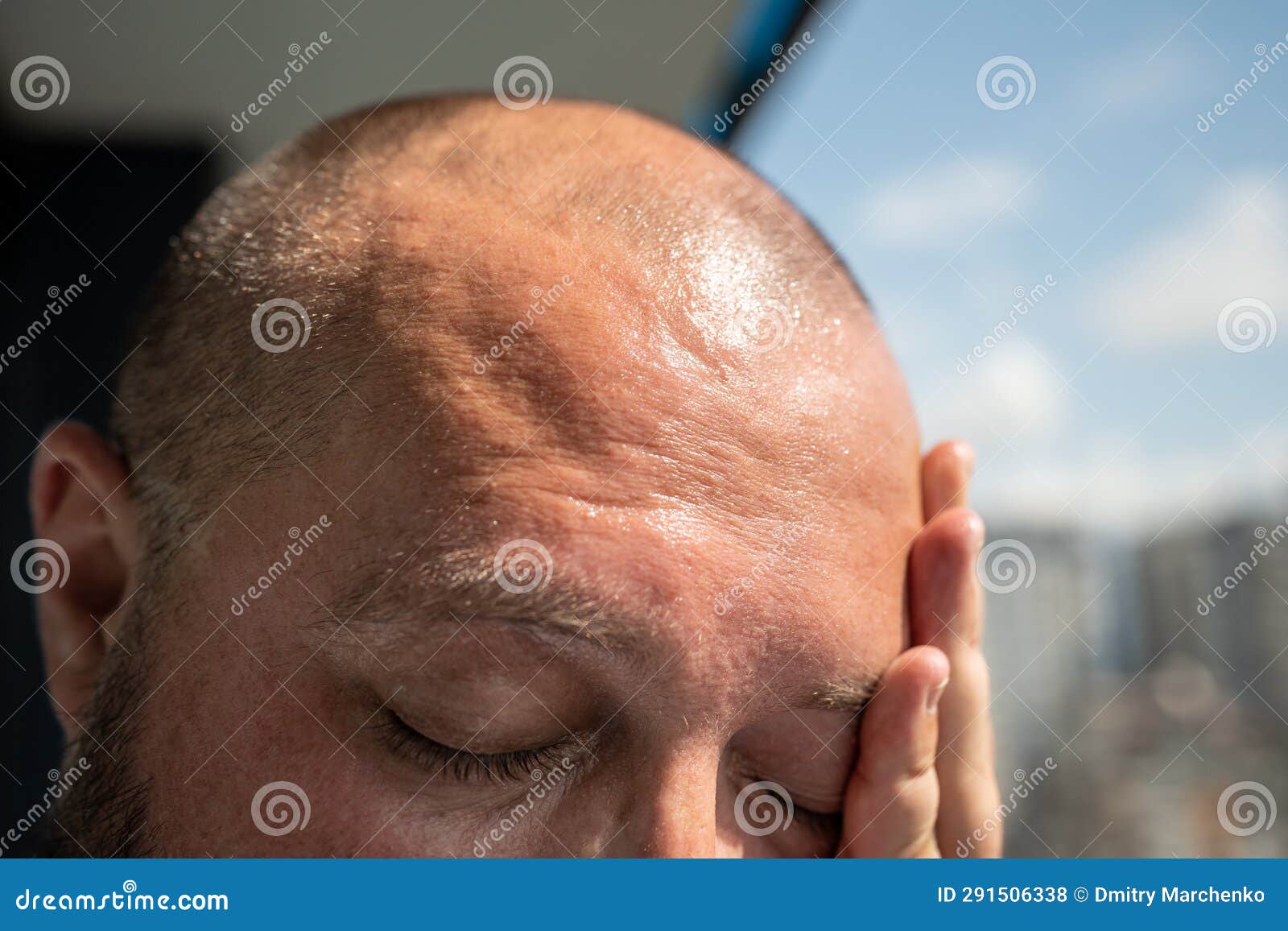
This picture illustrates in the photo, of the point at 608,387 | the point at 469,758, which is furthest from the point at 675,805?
the point at 608,387

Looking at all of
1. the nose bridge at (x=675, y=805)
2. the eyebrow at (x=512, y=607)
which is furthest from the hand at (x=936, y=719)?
the eyebrow at (x=512, y=607)

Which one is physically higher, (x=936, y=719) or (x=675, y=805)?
(x=936, y=719)

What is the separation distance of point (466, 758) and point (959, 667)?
2.42 ft

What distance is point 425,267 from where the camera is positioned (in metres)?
1.12

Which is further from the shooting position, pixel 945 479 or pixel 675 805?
pixel 945 479

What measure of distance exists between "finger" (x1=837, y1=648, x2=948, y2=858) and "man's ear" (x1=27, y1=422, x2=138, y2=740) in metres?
1.01

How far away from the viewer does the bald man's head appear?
3.19 feet

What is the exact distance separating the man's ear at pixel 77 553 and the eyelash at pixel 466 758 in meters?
0.51

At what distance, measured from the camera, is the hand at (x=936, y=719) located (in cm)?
120

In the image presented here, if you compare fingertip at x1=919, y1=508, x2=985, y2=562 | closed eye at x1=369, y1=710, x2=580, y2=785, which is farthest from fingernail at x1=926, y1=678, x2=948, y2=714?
closed eye at x1=369, y1=710, x2=580, y2=785

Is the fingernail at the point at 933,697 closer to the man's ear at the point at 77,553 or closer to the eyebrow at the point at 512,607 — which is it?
the eyebrow at the point at 512,607

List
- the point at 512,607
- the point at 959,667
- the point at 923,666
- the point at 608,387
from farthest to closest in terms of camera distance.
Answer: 1. the point at 959,667
2. the point at 923,666
3. the point at 608,387
4. the point at 512,607

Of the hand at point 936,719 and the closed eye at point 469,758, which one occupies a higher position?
the hand at point 936,719

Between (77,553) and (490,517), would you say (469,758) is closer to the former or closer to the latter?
(490,517)
